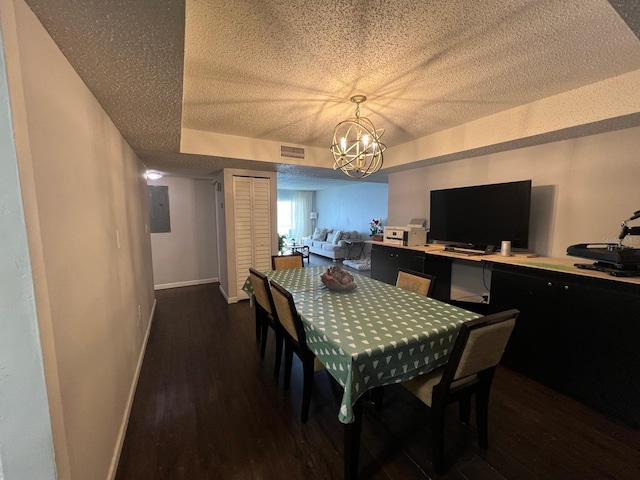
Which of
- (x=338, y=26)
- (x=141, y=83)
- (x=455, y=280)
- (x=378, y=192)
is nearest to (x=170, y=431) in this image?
(x=141, y=83)

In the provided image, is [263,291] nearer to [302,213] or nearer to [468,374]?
[468,374]

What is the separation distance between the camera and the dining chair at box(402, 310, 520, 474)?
1244 millimetres

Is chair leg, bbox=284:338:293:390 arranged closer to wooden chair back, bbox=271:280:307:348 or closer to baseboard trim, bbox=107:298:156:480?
wooden chair back, bbox=271:280:307:348

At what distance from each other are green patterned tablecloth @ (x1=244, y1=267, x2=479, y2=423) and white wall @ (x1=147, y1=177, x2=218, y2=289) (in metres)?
3.73

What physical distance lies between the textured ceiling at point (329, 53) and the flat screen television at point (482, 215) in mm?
827

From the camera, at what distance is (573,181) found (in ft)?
7.95

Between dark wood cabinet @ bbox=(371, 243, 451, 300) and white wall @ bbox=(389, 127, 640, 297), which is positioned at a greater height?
white wall @ bbox=(389, 127, 640, 297)

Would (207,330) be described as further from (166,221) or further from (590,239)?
(590,239)

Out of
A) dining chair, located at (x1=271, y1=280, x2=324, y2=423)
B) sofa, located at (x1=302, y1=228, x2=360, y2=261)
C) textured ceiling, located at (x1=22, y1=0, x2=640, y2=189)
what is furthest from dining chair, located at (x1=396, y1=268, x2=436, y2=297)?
sofa, located at (x1=302, y1=228, x2=360, y2=261)

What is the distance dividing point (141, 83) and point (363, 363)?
181 cm

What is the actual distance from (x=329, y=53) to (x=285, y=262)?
226 centimetres

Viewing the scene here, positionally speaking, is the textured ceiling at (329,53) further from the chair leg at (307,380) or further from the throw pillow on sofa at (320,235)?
the throw pillow on sofa at (320,235)

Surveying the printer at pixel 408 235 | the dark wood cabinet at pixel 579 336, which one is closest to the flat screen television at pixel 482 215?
the printer at pixel 408 235

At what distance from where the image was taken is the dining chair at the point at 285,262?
322 centimetres
